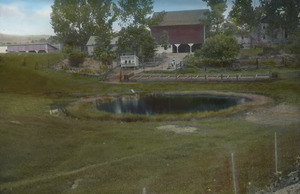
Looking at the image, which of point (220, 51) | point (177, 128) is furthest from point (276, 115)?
point (220, 51)

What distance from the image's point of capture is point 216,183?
1401 centimetres

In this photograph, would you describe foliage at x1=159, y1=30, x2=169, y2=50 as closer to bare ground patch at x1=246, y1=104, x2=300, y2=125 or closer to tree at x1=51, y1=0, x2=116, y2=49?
tree at x1=51, y1=0, x2=116, y2=49

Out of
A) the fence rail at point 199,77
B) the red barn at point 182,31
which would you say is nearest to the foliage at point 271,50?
the red barn at point 182,31

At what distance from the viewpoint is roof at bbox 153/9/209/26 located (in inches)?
2873

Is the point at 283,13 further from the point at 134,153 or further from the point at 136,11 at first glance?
the point at 134,153

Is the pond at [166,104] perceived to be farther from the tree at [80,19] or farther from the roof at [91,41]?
the roof at [91,41]

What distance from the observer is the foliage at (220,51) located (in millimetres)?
55094

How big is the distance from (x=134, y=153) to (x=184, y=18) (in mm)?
58275

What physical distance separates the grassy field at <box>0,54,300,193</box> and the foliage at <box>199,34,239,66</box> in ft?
74.7

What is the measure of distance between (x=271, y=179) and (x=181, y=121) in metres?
13.1

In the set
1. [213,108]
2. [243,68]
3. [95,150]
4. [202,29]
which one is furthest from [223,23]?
[95,150]

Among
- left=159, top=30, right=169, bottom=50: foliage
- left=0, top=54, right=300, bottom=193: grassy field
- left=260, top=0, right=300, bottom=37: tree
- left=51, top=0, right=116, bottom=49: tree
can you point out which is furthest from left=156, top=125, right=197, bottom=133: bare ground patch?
left=159, top=30, right=169, bottom=50: foliage

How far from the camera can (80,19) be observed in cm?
6266

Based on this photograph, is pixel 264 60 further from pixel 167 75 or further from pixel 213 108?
pixel 213 108
